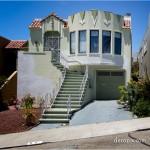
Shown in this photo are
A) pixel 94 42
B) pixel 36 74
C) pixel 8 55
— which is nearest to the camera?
pixel 36 74

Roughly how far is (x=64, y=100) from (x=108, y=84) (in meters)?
6.56

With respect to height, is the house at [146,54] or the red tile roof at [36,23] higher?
the red tile roof at [36,23]

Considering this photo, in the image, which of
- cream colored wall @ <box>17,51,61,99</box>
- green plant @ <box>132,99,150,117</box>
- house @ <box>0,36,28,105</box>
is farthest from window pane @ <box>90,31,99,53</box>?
house @ <box>0,36,28,105</box>

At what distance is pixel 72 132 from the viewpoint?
11.7m

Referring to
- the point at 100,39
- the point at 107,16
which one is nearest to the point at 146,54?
the point at 107,16

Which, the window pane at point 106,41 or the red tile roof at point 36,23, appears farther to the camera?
the red tile roof at point 36,23

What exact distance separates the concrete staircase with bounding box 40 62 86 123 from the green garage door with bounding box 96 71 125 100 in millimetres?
2253

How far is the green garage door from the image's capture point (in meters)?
22.3

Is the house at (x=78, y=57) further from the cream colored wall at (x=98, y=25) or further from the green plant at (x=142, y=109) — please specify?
the green plant at (x=142, y=109)

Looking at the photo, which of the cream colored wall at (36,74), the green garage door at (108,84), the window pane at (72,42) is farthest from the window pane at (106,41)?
the cream colored wall at (36,74)

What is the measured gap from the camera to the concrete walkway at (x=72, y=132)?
10.8 m

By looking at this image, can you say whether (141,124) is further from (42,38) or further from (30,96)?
(42,38)

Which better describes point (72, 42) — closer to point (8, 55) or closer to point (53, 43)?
point (53, 43)

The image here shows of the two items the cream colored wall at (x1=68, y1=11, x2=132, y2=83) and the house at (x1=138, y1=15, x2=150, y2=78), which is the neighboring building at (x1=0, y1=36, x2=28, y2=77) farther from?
the house at (x1=138, y1=15, x2=150, y2=78)
